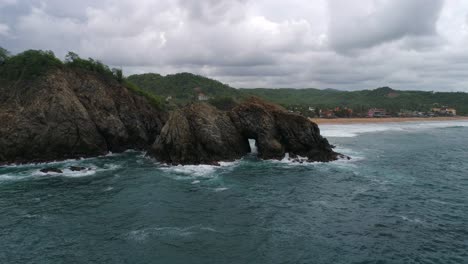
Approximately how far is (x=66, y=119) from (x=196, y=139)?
24043 millimetres

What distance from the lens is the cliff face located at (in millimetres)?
54031

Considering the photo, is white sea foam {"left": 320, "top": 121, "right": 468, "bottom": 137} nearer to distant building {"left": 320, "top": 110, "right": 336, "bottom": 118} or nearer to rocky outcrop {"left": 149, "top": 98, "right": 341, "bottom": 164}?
distant building {"left": 320, "top": 110, "right": 336, "bottom": 118}

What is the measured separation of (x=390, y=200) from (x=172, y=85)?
517 ft

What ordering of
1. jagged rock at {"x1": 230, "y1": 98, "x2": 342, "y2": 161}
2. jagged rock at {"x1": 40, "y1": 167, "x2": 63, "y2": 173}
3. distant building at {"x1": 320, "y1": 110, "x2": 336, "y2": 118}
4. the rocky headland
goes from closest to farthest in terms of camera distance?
jagged rock at {"x1": 40, "y1": 167, "x2": 63, "y2": 173}
the rocky headland
jagged rock at {"x1": 230, "y1": 98, "x2": 342, "y2": 161}
distant building at {"x1": 320, "y1": 110, "x2": 336, "y2": 118}

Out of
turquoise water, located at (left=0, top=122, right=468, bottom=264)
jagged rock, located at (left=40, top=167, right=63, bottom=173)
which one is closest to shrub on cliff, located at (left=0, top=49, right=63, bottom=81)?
turquoise water, located at (left=0, top=122, right=468, bottom=264)

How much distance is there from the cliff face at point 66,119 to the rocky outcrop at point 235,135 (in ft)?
39.9

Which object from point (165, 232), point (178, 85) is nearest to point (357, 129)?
point (178, 85)

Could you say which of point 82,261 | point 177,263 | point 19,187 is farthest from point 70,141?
Result: point 177,263

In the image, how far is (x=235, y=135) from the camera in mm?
60562

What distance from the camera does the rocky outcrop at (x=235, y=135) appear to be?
180ft

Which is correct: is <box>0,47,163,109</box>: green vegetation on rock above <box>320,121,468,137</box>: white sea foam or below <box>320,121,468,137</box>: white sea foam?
above

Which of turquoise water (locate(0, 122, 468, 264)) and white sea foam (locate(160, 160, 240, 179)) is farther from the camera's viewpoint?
white sea foam (locate(160, 160, 240, 179))

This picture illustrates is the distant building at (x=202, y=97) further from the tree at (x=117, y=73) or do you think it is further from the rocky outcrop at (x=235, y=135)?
the rocky outcrop at (x=235, y=135)

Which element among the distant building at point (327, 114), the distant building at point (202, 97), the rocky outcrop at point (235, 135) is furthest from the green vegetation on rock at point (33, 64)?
the distant building at point (327, 114)
